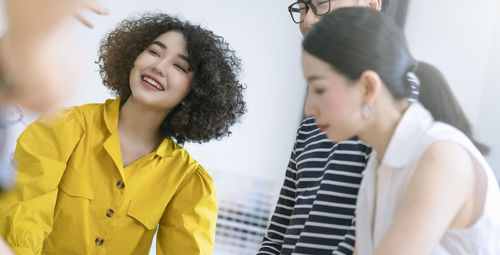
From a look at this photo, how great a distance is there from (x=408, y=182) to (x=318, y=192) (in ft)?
1.13

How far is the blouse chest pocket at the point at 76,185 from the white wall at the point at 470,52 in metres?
1.19

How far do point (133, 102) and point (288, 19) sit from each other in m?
1.66

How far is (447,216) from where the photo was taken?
30.0 inches

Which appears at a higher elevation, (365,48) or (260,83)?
(365,48)

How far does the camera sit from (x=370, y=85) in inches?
32.6

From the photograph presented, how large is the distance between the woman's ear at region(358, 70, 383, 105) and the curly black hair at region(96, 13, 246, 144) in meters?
0.97

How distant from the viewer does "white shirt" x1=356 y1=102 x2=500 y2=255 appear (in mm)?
820

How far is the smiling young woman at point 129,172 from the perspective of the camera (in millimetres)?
1498

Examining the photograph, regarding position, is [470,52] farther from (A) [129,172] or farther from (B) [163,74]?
(A) [129,172]

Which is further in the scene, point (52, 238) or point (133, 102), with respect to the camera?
point (133, 102)

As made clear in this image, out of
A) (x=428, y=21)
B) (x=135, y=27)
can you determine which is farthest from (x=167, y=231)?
(x=428, y=21)

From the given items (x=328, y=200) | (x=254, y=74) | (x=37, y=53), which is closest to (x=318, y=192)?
(x=328, y=200)

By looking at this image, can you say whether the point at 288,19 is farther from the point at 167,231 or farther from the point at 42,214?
the point at 42,214

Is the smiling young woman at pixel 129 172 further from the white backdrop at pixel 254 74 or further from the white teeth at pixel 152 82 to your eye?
the white backdrop at pixel 254 74
